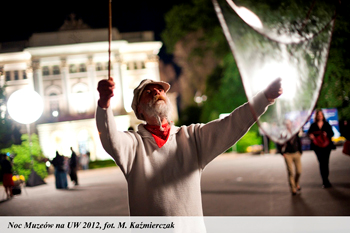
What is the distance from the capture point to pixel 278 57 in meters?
1.35

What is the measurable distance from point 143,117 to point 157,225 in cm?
57

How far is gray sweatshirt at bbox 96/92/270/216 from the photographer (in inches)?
64.6

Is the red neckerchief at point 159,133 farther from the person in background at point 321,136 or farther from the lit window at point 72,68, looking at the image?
the person in background at point 321,136

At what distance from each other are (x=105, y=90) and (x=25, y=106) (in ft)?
11.1

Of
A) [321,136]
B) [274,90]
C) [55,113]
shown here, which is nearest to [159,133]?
[274,90]

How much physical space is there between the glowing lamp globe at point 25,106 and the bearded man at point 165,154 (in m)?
2.95

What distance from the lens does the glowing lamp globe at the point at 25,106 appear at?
4.10 m

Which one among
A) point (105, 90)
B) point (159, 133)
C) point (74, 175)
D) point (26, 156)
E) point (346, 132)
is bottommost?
point (74, 175)

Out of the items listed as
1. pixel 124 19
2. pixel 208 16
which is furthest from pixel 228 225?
pixel 208 16

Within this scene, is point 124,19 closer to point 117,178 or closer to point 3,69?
point 3,69

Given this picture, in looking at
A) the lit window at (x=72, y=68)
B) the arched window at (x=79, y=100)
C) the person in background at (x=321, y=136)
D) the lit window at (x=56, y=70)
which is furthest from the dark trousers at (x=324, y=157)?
the lit window at (x=56, y=70)

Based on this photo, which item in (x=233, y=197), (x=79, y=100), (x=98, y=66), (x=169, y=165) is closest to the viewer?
(x=169, y=165)

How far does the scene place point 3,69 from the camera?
3740mm

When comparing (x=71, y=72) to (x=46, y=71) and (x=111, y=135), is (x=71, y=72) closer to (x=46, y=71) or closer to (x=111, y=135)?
(x=46, y=71)
